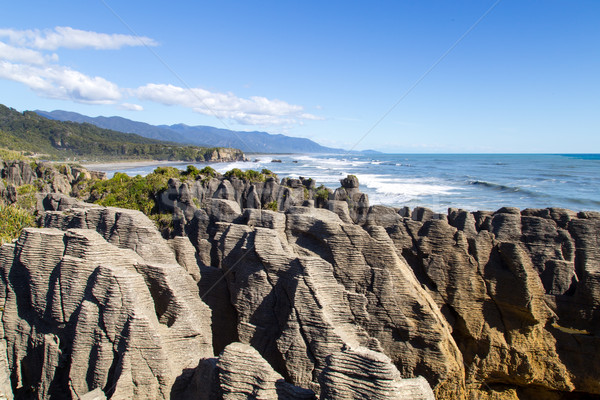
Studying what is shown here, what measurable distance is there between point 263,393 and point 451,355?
13.4ft

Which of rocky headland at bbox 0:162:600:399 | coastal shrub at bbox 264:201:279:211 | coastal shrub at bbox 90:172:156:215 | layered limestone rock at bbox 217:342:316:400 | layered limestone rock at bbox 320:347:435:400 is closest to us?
layered limestone rock at bbox 320:347:435:400

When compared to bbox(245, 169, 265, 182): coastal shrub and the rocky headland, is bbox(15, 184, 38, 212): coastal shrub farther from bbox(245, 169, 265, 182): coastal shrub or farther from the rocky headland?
the rocky headland

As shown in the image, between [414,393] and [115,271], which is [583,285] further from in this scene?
[115,271]

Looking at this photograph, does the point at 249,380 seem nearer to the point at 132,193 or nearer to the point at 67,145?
the point at 132,193

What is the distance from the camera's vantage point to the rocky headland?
18.7 ft

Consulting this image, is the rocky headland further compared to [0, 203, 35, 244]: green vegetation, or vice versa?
[0, 203, 35, 244]: green vegetation

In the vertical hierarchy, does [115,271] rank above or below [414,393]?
above

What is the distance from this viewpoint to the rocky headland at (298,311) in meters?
5.69

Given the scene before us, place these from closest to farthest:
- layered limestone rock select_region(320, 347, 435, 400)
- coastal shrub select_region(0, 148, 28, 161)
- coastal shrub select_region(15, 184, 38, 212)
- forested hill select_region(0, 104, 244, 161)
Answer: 1. layered limestone rock select_region(320, 347, 435, 400)
2. coastal shrub select_region(15, 184, 38, 212)
3. coastal shrub select_region(0, 148, 28, 161)
4. forested hill select_region(0, 104, 244, 161)

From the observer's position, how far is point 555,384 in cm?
802

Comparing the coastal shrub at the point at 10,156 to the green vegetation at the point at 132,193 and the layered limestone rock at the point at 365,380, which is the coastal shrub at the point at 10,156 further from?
the layered limestone rock at the point at 365,380

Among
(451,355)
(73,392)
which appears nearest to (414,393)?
(451,355)

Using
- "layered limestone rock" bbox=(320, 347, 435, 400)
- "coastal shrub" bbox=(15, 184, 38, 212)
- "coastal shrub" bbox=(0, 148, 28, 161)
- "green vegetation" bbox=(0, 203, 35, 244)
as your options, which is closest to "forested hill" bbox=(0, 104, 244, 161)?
"coastal shrub" bbox=(0, 148, 28, 161)

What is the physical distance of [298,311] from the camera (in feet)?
20.0
